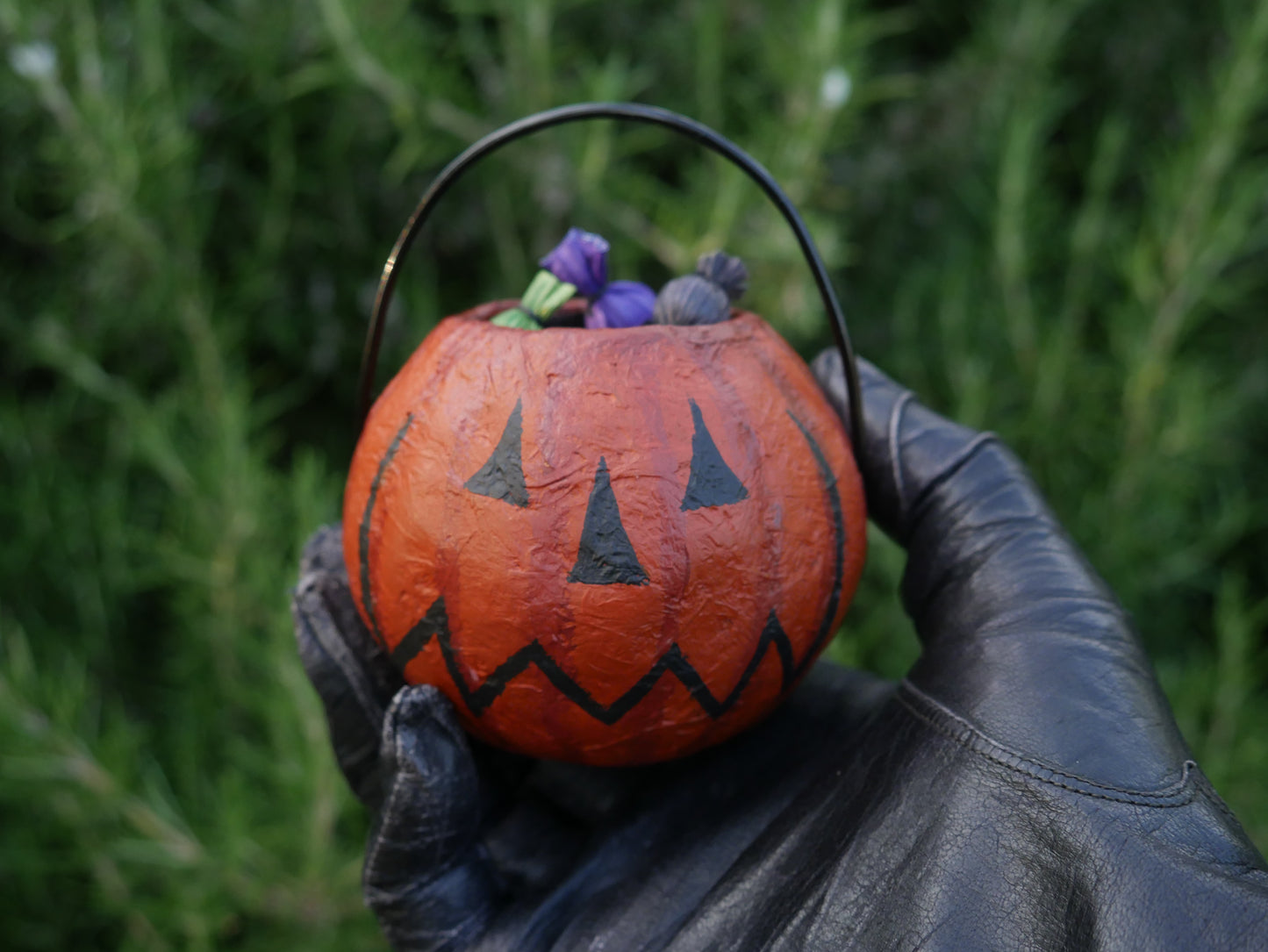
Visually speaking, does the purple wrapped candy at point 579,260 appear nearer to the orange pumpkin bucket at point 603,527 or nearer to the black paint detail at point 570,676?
the orange pumpkin bucket at point 603,527

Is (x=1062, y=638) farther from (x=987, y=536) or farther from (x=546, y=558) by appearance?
(x=546, y=558)

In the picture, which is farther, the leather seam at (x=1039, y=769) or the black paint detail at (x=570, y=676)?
the black paint detail at (x=570, y=676)

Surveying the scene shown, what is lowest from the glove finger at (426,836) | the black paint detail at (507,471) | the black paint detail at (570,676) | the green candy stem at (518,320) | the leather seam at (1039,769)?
the glove finger at (426,836)

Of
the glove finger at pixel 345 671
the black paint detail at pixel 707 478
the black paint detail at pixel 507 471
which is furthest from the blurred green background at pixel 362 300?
the black paint detail at pixel 707 478

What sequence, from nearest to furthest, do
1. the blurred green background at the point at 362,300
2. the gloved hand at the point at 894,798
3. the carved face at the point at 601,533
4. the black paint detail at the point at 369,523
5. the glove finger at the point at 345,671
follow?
the gloved hand at the point at 894,798
the carved face at the point at 601,533
the black paint detail at the point at 369,523
the glove finger at the point at 345,671
the blurred green background at the point at 362,300

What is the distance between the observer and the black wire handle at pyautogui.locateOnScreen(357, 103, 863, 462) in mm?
1049

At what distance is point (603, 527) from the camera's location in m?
0.98

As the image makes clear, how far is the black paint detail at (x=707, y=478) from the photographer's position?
997 millimetres

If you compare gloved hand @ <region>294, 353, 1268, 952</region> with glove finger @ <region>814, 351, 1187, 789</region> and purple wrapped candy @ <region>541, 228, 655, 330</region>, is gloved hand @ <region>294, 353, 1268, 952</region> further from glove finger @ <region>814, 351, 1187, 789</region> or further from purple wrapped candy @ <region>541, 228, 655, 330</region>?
purple wrapped candy @ <region>541, 228, 655, 330</region>

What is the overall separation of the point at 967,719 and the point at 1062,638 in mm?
148

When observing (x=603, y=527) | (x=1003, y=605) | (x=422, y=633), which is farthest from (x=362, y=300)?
(x=1003, y=605)

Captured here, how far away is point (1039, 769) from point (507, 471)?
2.12 ft

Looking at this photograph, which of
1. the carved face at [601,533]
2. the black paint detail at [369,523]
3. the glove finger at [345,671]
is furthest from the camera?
the glove finger at [345,671]

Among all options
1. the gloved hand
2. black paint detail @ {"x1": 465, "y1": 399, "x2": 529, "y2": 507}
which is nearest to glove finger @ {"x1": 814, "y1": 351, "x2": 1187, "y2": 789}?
the gloved hand
